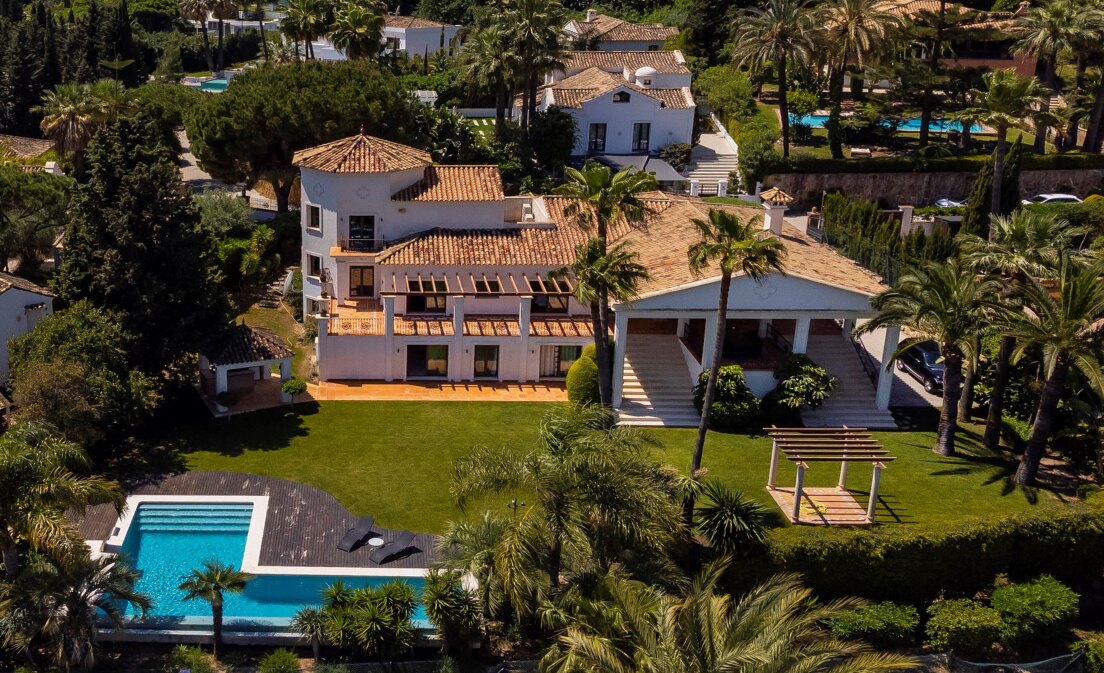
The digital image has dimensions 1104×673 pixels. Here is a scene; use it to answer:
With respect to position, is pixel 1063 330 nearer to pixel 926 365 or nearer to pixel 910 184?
pixel 926 365

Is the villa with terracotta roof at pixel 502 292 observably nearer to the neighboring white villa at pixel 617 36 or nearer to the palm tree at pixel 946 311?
the palm tree at pixel 946 311

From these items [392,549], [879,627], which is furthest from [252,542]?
[879,627]

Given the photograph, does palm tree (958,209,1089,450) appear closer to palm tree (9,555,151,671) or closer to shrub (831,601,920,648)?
shrub (831,601,920,648)

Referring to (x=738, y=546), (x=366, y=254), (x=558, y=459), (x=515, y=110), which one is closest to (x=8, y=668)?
(x=558, y=459)

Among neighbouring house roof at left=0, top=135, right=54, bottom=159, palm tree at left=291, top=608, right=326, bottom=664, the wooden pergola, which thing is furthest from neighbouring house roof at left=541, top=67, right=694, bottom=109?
palm tree at left=291, top=608, right=326, bottom=664

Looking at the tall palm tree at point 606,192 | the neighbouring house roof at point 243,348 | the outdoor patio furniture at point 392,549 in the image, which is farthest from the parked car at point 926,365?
the neighbouring house roof at point 243,348

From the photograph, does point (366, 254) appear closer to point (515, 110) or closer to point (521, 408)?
point (521, 408)

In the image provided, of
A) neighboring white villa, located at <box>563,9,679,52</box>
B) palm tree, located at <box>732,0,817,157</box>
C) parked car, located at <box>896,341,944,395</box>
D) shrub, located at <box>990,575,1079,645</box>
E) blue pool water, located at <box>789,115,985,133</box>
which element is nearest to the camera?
shrub, located at <box>990,575,1079,645</box>
